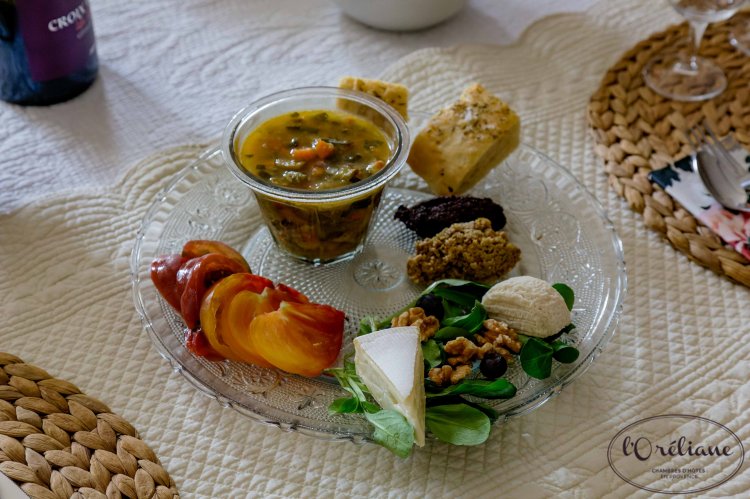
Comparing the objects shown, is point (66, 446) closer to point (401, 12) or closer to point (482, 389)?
point (482, 389)

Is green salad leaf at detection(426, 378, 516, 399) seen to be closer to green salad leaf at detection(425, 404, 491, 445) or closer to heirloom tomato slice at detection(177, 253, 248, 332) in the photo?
green salad leaf at detection(425, 404, 491, 445)

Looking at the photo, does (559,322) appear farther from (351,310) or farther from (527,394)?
(351,310)

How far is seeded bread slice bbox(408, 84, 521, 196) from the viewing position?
1.78 m

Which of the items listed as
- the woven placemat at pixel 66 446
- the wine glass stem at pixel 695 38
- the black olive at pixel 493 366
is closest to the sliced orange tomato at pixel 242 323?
the woven placemat at pixel 66 446

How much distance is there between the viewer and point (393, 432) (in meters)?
1.30

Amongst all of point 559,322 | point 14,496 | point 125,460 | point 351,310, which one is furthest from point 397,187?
point 14,496

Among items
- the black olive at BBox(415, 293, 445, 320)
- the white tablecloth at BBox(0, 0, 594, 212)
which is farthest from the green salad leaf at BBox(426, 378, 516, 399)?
the white tablecloth at BBox(0, 0, 594, 212)

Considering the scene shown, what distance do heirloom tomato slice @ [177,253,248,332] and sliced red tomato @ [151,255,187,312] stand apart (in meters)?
0.02

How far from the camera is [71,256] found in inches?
68.1

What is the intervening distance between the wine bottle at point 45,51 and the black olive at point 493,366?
1.27 meters

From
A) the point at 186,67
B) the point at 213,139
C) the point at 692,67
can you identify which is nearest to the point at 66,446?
the point at 213,139

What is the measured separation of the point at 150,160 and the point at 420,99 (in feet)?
2.24

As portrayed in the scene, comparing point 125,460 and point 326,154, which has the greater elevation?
point 326,154

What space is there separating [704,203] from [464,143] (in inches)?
21.0
